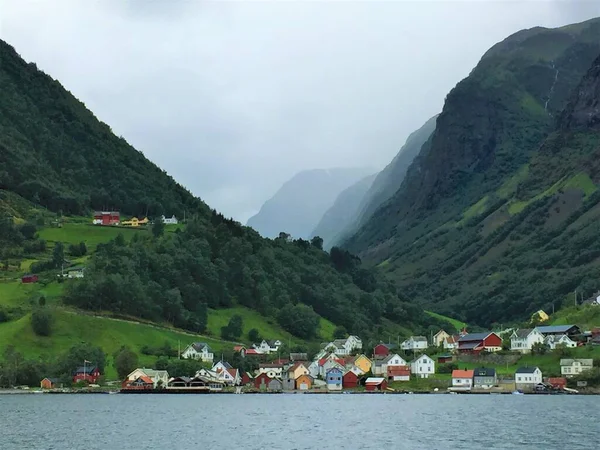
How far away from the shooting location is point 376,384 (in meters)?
179

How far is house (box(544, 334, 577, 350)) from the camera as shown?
17965 cm

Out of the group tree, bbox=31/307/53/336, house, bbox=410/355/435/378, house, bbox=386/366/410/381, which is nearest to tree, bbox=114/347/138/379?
tree, bbox=31/307/53/336

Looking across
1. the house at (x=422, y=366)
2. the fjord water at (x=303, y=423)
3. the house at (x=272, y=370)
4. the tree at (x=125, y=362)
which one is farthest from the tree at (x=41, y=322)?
the house at (x=422, y=366)

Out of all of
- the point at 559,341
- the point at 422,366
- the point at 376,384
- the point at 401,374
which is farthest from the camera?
the point at 559,341

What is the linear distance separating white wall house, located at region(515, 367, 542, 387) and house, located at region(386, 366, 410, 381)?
23.2 meters

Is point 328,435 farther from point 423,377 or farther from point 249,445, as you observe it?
point 423,377

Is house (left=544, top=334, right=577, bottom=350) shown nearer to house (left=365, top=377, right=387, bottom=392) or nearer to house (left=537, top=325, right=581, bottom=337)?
house (left=537, top=325, right=581, bottom=337)

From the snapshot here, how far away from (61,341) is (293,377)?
154ft

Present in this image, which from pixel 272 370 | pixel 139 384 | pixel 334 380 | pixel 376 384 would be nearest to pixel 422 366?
pixel 376 384

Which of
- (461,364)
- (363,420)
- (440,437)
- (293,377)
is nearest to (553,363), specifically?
(461,364)

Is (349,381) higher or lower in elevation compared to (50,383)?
higher

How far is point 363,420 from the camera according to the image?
356 ft

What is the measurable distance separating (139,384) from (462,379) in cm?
5815

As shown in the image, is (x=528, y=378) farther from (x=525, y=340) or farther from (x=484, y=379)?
(x=525, y=340)
